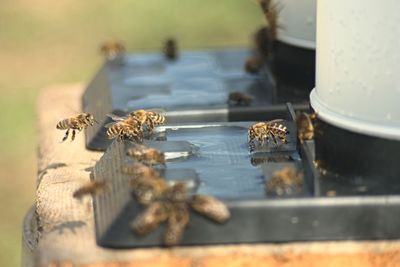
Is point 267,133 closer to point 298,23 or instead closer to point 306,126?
point 306,126

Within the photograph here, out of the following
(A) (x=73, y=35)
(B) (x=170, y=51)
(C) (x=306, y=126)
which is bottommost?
(A) (x=73, y=35)


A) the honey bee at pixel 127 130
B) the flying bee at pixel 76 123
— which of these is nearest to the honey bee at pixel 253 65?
the flying bee at pixel 76 123

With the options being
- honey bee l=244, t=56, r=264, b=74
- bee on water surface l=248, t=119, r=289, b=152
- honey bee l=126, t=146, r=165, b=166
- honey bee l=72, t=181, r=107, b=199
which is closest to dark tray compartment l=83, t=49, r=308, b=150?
honey bee l=244, t=56, r=264, b=74

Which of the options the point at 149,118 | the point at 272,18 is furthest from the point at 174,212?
the point at 272,18

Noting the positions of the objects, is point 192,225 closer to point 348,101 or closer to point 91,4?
point 348,101

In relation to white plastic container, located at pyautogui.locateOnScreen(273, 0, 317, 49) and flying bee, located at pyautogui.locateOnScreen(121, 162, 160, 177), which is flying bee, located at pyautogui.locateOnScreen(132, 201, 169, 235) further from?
white plastic container, located at pyautogui.locateOnScreen(273, 0, 317, 49)

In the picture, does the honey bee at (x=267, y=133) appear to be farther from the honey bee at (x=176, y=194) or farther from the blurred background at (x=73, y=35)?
the blurred background at (x=73, y=35)
